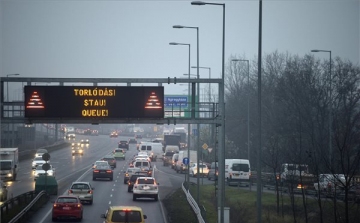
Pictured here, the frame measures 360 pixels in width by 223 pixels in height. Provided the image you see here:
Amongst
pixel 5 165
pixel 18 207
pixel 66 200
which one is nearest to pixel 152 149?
pixel 5 165

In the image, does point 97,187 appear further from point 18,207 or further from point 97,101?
point 97,101

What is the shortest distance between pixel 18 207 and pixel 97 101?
1174cm

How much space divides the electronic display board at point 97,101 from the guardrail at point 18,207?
512cm

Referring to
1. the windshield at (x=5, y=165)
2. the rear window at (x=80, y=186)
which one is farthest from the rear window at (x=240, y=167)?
the windshield at (x=5, y=165)

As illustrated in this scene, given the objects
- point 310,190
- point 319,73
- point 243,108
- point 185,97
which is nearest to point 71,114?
point 310,190

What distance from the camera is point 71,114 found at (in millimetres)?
30266

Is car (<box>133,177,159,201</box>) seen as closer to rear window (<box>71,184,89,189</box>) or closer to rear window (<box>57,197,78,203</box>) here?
rear window (<box>71,184,89,189</box>)

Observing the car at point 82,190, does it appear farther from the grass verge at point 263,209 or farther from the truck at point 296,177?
the truck at point 296,177

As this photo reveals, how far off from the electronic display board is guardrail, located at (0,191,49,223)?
512 centimetres

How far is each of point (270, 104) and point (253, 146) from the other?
4942mm

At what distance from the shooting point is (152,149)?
106m

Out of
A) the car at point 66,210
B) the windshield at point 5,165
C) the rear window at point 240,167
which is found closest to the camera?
the car at point 66,210

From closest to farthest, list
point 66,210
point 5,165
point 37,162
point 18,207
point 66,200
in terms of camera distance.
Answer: point 66,210
point 66,200
point 18,207
point 5,165
point 37,162

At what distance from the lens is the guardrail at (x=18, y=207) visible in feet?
107
